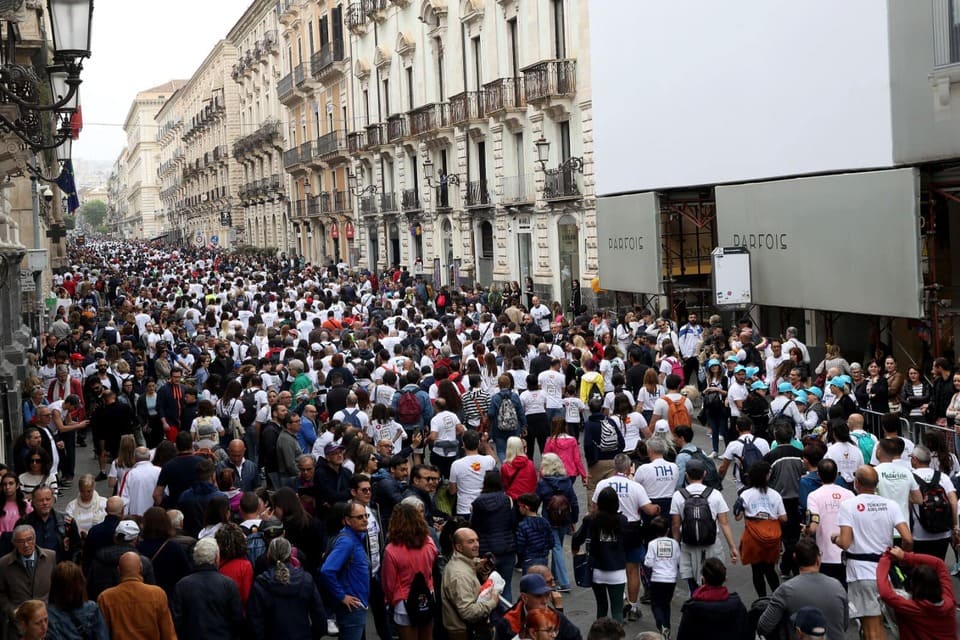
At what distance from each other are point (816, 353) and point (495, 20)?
54.3 ft

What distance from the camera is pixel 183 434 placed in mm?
9523

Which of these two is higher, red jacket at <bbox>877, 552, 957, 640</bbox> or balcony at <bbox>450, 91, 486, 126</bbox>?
balcony at <bbox>450, 91, 486, 126</bbox>

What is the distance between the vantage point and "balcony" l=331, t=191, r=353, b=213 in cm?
4900

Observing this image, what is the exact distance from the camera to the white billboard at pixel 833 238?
1493 centimetres

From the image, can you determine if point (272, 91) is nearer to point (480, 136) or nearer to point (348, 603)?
point (480, 136)

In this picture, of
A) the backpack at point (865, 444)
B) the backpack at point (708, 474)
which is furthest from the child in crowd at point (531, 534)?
the backpack at point (865, 444)

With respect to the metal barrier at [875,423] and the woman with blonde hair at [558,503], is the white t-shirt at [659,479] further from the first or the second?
the metal barrier at [875,423]

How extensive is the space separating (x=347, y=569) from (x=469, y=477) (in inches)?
80.4

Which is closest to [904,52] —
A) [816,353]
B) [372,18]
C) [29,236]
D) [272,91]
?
[816,353]

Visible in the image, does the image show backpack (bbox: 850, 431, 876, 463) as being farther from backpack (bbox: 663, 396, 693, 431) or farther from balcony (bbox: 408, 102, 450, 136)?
balcony (bbox: 408, 102, 450, 136)

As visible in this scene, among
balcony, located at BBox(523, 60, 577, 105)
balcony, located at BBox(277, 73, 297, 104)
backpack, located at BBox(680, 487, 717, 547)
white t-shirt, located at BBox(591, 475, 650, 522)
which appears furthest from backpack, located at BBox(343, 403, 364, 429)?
balcony, located at BBox(277, 73, 297, 104)

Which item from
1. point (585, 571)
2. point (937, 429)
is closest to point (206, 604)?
point (585, 571)

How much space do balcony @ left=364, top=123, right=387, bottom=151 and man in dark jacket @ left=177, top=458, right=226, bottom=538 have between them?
35.0 meters

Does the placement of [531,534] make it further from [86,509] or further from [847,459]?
[86,509]
